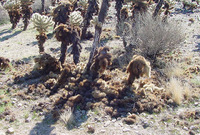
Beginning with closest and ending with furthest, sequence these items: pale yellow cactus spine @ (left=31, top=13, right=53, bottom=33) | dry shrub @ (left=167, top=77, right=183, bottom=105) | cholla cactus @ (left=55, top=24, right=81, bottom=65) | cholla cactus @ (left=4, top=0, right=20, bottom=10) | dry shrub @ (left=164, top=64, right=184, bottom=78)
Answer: dry shrub @ (left=167, top=77, right=183, bottom=105) < dry shrub @ (left=164, top=64, right=184, bottom=78) < cholla cactus @ (left=55, top=24, right=81, bottom=65) < pale yellow cactus spine @ (left=31, top=13, right=53, bottom=33) < cholla cactus @ (left=4, top=0, right=20, bottom=10)

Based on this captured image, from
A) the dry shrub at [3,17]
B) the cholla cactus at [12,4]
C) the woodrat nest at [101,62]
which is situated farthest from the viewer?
the dry shrub at [3,17]

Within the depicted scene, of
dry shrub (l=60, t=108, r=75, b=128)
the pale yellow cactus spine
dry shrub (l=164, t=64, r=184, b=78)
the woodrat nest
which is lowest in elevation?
dry shrub (l=60, t=108, r=75, b=128)

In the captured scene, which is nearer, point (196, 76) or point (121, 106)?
point (121, 106)

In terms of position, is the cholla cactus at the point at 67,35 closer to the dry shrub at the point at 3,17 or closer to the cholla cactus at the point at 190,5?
the dry shrub at the point at 3,17

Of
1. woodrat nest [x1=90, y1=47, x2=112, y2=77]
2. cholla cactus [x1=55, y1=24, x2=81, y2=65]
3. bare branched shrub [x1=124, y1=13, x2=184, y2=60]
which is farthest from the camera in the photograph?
bare branched shrub [x1=124, y1=13, x2=184, y2=60]

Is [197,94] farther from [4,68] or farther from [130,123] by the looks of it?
[4,68]

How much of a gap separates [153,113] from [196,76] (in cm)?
288

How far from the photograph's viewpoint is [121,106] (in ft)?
19.1

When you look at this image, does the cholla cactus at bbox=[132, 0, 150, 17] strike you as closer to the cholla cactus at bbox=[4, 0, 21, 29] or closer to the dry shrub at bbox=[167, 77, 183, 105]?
the dry shrub at bbox=[167, 77, 183, 105]

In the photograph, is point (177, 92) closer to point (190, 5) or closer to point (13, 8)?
point (13, 8)

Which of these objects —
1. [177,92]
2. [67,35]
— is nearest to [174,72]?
A: [177,92]

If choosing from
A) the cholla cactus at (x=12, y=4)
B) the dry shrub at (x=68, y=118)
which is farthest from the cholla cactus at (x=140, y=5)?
the dry shrub at (x=68, y=118)

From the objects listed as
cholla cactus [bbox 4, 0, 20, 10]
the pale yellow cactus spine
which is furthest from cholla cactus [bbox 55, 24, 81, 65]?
cholla cactus [bbox 4, 0, 20, 10]

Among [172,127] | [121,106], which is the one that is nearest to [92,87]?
[121,106]
